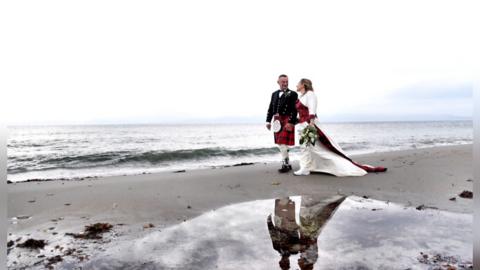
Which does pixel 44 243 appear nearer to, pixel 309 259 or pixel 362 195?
pixel 309 259

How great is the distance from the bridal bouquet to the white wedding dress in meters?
0.22

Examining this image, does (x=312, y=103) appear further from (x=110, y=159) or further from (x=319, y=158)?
(x=110, y=159)

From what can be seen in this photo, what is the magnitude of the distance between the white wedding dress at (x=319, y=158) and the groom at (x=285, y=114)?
25 cm

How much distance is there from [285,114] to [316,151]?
3.85 ft

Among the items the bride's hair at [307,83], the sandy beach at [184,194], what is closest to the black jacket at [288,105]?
the bride's hair at [307,83]

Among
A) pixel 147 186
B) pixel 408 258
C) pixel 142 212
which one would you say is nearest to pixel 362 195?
pixel 408 258

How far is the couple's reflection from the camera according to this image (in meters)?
2.88

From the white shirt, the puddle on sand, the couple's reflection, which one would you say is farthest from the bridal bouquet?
the puddle on sand

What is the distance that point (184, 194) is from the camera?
5.54 metres

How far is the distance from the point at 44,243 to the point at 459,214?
4.86 metres

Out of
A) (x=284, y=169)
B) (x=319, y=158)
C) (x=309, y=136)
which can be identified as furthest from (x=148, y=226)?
(x=319, y=158)

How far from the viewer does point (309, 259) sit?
9.11 ft

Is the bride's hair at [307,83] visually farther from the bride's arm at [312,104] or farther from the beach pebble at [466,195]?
the beach pebble at [466,195]

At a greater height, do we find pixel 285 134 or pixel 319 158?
pixel 285 134
